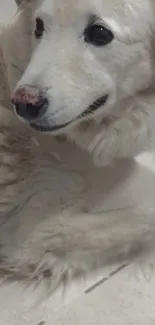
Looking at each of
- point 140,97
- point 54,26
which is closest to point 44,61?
point 54,26

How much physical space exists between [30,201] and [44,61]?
34cm

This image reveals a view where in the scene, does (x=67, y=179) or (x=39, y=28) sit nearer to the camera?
(x=39, y=28)

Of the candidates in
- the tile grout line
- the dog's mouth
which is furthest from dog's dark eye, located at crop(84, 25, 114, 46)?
the tile grout line

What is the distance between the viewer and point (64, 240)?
125cm

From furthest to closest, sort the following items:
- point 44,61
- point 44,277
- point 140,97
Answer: point 44,277 → point 140,97 → point 44,61

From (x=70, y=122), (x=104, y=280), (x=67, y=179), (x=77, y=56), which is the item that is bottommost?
(x=104, y=280)

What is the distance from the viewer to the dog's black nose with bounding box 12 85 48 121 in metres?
1.01

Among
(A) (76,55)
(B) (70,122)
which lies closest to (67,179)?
(B) (70,122)

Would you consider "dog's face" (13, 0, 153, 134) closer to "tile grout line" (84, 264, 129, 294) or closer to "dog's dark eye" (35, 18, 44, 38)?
"dog's dark eye" (35, 18, 44, 38)

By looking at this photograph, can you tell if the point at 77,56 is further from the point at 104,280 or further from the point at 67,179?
the point at 104,280

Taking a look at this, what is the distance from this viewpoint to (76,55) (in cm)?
105

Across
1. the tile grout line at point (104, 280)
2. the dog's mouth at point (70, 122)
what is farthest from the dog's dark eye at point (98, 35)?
the tile grout line at point (104, 280)

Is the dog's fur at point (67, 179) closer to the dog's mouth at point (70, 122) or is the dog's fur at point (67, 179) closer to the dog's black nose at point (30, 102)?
the dog's mouth at point (70, 122)

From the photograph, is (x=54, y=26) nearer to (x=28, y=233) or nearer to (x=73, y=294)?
(x=28, y=233)
